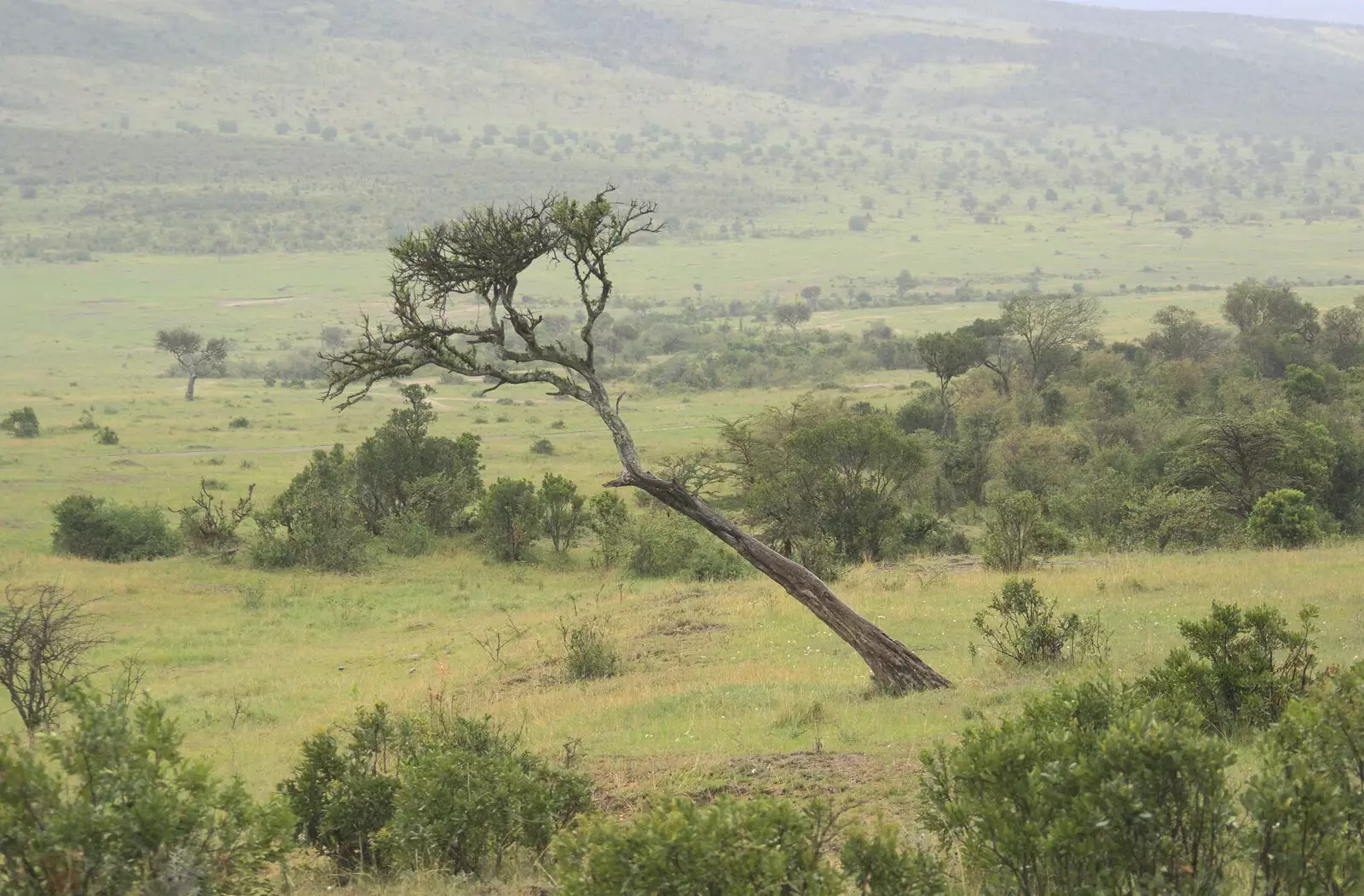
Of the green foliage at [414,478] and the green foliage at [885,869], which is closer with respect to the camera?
the green foliage at [885,869]

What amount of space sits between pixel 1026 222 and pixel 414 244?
185965 mm

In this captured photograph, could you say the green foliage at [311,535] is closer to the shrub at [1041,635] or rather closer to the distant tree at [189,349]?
the shrub at [1041,635]

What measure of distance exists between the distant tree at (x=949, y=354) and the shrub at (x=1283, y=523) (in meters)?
23.8

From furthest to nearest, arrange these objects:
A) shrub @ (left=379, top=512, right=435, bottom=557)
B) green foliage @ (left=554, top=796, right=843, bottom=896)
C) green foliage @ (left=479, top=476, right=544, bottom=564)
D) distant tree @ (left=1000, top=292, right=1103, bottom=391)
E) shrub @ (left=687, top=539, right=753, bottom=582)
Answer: distant tree @ (left=1000, top=292, right=1103, bottom=391), shrub @ (left=379, top=512, right=435, bottom=557), green foliage @ (left=479, top=476, right=544, bottom=564), shrub @ (left=687, top=539, right=753, bottom=582), green foliage @ (left=554, top=796, right=843, bottom=896)

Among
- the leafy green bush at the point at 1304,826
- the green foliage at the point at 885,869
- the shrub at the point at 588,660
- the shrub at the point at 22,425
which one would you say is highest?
the leafy green bush at the point at 1304,826

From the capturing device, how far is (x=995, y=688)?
11.5 m

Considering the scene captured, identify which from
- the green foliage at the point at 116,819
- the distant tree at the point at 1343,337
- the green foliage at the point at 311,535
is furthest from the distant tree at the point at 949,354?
the green foliage at the point at 116,819

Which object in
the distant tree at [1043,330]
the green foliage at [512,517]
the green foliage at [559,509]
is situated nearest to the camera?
the green foliage at [512,517]

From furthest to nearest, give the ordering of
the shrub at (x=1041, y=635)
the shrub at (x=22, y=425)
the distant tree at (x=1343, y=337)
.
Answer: the shrub at (x=22, y=425) < the distant tree at (x=1343, y=337) < the shrub at (x=1041, y=635)

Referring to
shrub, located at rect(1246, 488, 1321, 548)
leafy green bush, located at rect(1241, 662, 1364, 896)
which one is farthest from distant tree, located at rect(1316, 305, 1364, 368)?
leafy green bush, located at rect(1241, 662, 1364, 896)

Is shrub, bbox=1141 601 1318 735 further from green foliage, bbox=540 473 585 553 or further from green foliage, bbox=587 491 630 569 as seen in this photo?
green foliage, bbox=540 473 585 553

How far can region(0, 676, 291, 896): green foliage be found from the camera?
4.75 m

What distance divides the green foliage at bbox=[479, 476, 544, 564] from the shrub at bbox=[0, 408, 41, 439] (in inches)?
1282

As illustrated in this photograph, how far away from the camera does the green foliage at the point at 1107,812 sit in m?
4.57
